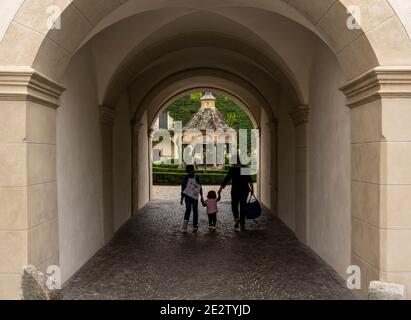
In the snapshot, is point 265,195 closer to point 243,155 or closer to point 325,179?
point 325,179

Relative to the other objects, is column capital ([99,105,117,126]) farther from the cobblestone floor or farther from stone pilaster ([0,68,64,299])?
stone pilaster ([0,68,64,299])

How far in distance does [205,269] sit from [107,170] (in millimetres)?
2929

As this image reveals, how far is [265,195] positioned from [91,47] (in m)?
8.19

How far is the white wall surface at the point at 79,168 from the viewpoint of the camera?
5.27 m

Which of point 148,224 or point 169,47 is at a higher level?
point 169,47

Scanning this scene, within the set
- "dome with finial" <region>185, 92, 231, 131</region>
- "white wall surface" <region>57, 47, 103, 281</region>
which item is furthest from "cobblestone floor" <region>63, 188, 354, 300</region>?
"dome with finial" <region>185, 92, 231, 131</region>

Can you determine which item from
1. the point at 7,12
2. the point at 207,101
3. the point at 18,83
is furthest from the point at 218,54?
the point at 207,101

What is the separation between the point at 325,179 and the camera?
628 cm

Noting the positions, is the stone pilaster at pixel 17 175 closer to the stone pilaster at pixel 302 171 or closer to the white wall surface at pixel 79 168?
the white wall surface at pixel 79 168

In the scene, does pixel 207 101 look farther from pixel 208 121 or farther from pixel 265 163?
pixel 265 163

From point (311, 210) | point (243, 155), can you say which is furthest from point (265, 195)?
point (243, 155)

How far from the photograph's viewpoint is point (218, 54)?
10.5 m

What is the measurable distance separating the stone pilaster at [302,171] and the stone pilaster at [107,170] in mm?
3506

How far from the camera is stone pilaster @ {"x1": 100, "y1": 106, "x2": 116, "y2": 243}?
7472mm
